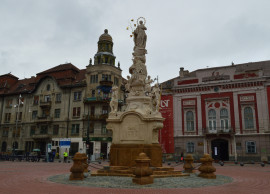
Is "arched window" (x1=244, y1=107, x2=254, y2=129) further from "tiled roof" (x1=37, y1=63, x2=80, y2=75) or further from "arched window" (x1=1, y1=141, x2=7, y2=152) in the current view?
"arched window" (x1=1, y1=141, x2=7, y2=152)

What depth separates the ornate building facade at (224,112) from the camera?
33469mm

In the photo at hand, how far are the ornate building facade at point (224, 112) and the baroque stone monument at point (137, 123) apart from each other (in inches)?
902

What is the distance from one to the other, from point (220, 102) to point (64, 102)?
2703 centimetres

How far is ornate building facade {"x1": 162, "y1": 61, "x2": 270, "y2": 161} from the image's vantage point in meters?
33.5

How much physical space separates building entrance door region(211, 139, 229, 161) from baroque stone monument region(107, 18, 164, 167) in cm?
2378

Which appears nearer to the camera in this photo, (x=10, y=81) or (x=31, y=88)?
(x=31, y=88)

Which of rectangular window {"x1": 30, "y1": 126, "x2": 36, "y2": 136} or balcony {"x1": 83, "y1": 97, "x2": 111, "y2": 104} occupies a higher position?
balcony {"x1": 83, "y1": 97, "x2": 111, "y2": 104}

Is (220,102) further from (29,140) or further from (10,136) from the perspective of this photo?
(10,136)

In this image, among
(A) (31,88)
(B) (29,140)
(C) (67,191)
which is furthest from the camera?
(A) (31,88)

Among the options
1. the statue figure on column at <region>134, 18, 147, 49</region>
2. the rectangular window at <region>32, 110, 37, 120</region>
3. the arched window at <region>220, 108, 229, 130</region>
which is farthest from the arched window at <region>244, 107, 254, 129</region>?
the rectangular window at <region>32, 110, 37, 120</region>

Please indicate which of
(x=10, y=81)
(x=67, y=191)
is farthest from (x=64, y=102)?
Result: (x=67, y=191)

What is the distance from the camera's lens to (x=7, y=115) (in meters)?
51.9

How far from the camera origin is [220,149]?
35.4m

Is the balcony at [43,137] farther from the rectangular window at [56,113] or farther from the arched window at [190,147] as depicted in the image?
the arched window at [190,147]
